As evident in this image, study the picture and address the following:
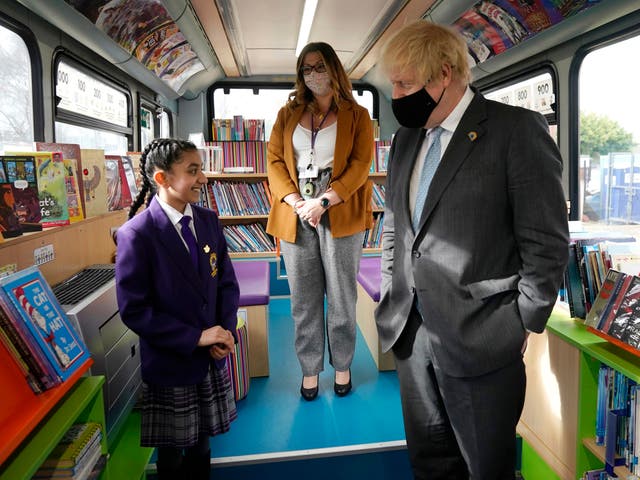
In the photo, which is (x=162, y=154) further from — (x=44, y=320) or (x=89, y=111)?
(x=89, y=111)

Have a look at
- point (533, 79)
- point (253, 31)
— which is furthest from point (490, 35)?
point (253, 31)

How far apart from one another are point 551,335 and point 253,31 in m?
3.73

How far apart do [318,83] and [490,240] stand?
1105mm

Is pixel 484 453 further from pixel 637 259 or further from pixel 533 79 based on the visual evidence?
pixel 533 79

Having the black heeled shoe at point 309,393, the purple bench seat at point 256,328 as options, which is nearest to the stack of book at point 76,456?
the black heeled shoe at point 309,393

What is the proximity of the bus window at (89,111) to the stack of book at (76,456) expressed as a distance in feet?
6.95

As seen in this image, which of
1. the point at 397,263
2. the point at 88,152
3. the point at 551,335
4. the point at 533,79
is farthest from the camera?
the point at 533,79

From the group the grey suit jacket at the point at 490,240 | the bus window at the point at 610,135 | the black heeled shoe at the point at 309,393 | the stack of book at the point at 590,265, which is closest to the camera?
the grey suit jacket at the point at 490,240

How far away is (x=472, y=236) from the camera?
1134mm

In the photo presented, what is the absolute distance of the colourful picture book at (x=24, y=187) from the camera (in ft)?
4.90

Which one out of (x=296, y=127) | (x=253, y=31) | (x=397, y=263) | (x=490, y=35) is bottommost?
(x=397, y=263)

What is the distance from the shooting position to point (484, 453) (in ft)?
3.96

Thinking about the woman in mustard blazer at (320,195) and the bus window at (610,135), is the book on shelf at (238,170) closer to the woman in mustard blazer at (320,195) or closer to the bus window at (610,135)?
the woman in mustard blazer at (320,195)

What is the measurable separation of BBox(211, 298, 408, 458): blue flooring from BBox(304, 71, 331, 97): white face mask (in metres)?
1.39
